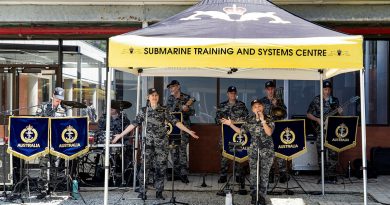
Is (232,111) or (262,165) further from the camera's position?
(232,111)

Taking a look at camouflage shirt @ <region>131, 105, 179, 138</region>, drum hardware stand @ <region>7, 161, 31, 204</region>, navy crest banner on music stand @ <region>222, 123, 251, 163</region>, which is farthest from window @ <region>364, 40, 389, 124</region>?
drum hardware stand @ <region>7, 161, 31, 204</region>

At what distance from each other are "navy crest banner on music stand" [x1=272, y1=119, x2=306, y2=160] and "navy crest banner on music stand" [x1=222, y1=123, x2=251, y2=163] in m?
0.46

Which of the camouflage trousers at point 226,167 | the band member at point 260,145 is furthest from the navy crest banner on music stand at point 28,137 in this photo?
the camouflage trousers at point 226,167

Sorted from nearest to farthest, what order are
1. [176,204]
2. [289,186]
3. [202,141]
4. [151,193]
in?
[176,204] → [151,193] → [289,186] → [202,141]

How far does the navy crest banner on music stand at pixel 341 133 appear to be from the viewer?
958cm

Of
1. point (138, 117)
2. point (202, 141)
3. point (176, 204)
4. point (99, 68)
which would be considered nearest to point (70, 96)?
point (99, 68)

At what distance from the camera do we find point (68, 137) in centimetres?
832

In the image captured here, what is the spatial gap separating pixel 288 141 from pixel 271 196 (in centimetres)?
94

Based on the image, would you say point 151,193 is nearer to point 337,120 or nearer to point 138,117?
point 138,117

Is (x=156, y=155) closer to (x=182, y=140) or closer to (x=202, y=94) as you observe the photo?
(x=182, y=140)

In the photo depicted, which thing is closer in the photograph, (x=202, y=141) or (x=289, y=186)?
(x=289, y=186)

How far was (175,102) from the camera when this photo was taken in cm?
997

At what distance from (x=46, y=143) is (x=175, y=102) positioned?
2.65m

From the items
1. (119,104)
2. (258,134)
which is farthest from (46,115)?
(258,134)
